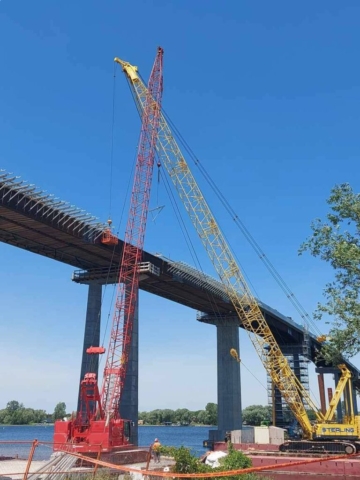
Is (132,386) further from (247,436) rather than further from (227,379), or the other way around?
(227,379)

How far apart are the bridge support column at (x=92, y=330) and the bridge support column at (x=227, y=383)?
125 ft

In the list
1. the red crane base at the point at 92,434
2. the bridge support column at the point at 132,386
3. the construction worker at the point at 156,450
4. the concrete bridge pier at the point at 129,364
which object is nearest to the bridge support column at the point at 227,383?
the concrete bridge pier at the point at 129,364

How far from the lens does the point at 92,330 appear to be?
224 feet

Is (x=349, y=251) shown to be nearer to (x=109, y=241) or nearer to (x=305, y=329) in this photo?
(x=109, y=241)

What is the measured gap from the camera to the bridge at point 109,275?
50.7 meters

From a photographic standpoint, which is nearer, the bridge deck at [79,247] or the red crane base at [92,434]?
the red crane base at [92,434]

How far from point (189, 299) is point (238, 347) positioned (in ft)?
58.8

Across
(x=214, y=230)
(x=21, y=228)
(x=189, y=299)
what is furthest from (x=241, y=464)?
(x=189, y=299)

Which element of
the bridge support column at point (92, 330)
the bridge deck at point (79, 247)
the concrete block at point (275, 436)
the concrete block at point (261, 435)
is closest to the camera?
the bridge deck at point (79, 247)

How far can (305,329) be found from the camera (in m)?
117

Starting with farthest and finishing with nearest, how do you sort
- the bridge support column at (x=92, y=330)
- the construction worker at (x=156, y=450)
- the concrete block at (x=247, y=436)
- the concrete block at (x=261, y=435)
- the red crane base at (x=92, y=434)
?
the bridge support column at (x=92, y=330) < the concrete block at (x=247, y=436) < the concrete block at (x=261, y=435) < the red crane base at (x=92, y=434) < the construction worker at (x=156, y=450)

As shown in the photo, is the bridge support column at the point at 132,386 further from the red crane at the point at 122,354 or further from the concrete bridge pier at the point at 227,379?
the concrete bridge pier at the point at 227,379

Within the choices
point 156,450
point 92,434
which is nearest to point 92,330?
point 92,434

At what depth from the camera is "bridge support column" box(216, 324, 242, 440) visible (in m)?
97.4
